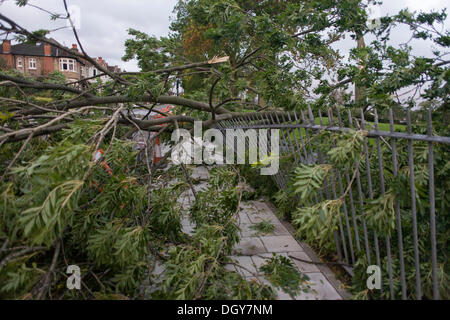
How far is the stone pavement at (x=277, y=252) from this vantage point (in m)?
2.59

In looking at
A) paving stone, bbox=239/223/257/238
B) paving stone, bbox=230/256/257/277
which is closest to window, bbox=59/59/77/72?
paving stone, bbox=239/223/257/238

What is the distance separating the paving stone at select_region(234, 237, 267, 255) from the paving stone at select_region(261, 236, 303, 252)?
0.23ft

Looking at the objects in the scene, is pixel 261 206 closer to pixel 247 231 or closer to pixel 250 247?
pixel 247 231

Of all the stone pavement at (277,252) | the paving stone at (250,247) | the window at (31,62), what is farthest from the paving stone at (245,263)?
the window at (31,62)

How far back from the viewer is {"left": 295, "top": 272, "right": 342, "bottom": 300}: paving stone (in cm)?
250

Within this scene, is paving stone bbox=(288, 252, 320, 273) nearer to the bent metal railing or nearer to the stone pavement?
the stone pavement

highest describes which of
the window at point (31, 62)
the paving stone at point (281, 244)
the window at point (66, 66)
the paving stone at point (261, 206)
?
the window at point (31, 62)

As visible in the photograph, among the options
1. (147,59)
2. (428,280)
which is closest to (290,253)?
(428,280)

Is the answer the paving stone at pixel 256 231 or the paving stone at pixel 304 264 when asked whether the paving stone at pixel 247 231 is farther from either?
the paving stone at pixel 304 264

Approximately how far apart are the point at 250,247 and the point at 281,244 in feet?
1.28

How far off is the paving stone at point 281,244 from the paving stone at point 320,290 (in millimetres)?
590

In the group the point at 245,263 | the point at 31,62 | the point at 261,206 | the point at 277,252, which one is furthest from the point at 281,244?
the point at 31,62

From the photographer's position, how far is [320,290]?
2.61 meters
